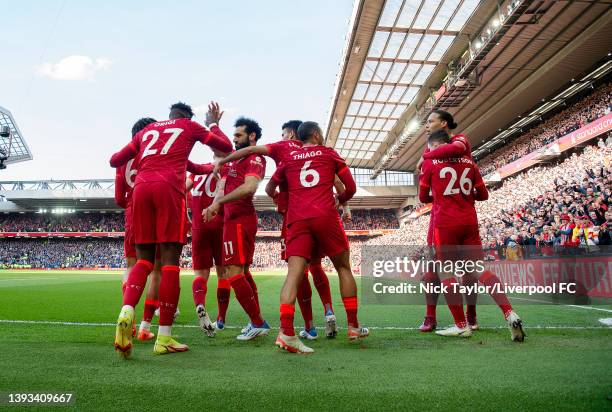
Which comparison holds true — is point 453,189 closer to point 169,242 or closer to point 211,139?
Answer: point 211,139

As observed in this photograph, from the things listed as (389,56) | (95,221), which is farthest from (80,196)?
(389,56)

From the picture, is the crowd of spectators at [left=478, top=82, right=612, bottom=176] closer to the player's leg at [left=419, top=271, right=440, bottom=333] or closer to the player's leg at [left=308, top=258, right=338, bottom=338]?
the player's leg at [left=419, top=271, right=440, bottom=333]

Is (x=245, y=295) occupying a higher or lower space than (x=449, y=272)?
lower

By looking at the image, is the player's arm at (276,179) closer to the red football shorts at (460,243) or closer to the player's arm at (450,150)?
the player's arm at (450,150)

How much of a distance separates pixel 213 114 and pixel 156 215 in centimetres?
128

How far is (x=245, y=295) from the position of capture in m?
3.76

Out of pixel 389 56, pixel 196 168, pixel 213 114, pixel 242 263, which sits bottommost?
pixel 242 263

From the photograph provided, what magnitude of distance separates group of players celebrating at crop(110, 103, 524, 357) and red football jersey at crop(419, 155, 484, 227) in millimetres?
10

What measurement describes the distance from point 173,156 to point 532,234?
10.6 meters

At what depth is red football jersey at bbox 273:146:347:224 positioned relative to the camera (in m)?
3.47

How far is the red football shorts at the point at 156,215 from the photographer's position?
326 cm

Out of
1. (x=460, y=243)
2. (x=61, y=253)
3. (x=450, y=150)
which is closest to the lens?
(x=450, y=150)

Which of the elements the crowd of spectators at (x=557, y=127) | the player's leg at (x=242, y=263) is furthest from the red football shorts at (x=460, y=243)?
the crowd of spectators at (x=557, y=127)

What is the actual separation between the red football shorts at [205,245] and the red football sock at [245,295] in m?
1.07
